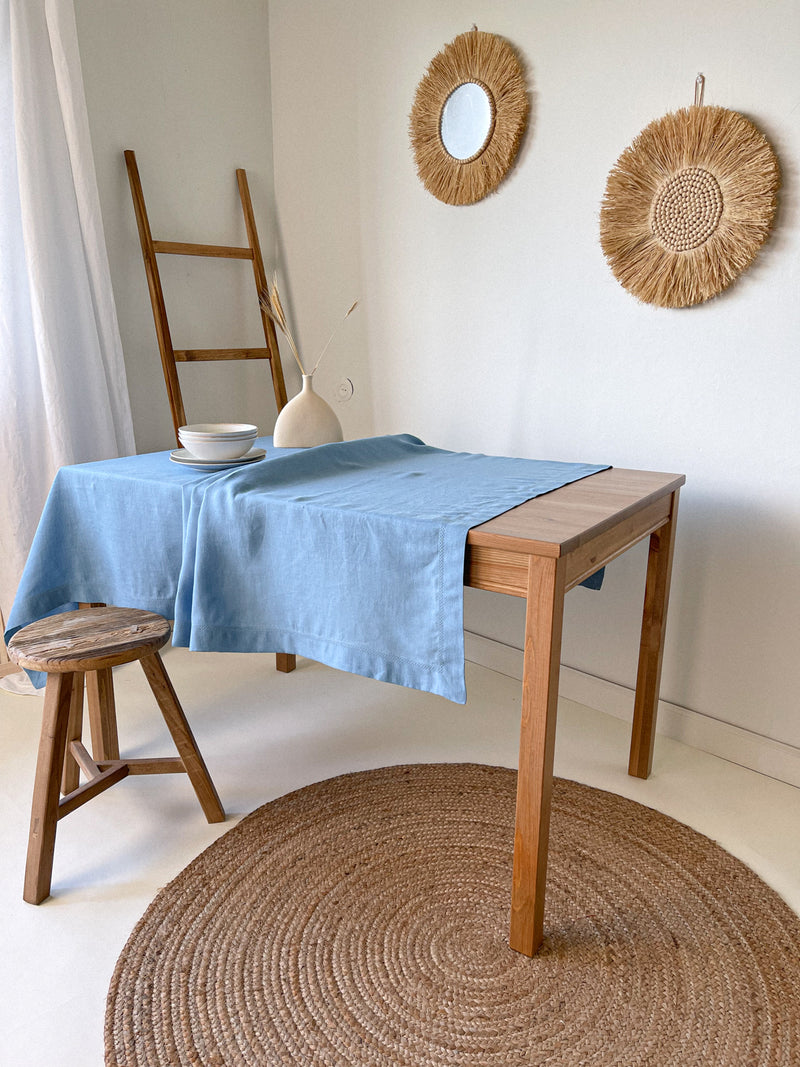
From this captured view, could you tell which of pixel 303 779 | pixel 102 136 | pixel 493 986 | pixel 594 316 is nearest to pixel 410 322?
pixel 594 316

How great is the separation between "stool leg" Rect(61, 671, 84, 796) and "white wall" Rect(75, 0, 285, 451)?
45.8 inches

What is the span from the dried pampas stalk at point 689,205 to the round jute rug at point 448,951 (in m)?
1.24

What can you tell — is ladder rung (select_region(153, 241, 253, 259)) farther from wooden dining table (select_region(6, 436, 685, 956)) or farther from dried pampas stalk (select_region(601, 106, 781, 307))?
dried pampas stalk (select_region(601, 106, 781, 307))

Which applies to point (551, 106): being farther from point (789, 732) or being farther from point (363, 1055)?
point (363, 1055)

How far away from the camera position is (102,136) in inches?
97.0

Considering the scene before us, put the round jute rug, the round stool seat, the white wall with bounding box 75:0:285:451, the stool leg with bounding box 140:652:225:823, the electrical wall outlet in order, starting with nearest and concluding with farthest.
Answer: the round jute rug < the round stool seat < the stool leg with bounding box 140:652:225:823 < the white wall with bounding box 75:0:285:451 < the electrical wall outlet

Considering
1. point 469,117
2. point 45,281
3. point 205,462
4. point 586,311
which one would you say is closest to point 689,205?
point 586,311

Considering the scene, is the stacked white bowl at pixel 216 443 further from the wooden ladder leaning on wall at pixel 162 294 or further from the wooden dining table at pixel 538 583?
the wooden ladder leaning on wall at pixel 162 294

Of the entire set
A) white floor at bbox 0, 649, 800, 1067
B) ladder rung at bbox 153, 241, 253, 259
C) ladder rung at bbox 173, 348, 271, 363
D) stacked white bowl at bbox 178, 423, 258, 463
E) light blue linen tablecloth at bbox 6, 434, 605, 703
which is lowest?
white floor at bbox 0, 649, 800, 1067

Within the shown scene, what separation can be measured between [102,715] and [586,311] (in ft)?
5.17

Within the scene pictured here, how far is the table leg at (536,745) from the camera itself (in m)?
1.22

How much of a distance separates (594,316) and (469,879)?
1402 mm

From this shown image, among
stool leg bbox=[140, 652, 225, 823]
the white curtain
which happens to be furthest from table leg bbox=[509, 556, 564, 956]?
the white curtain

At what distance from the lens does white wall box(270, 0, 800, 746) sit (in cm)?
178
